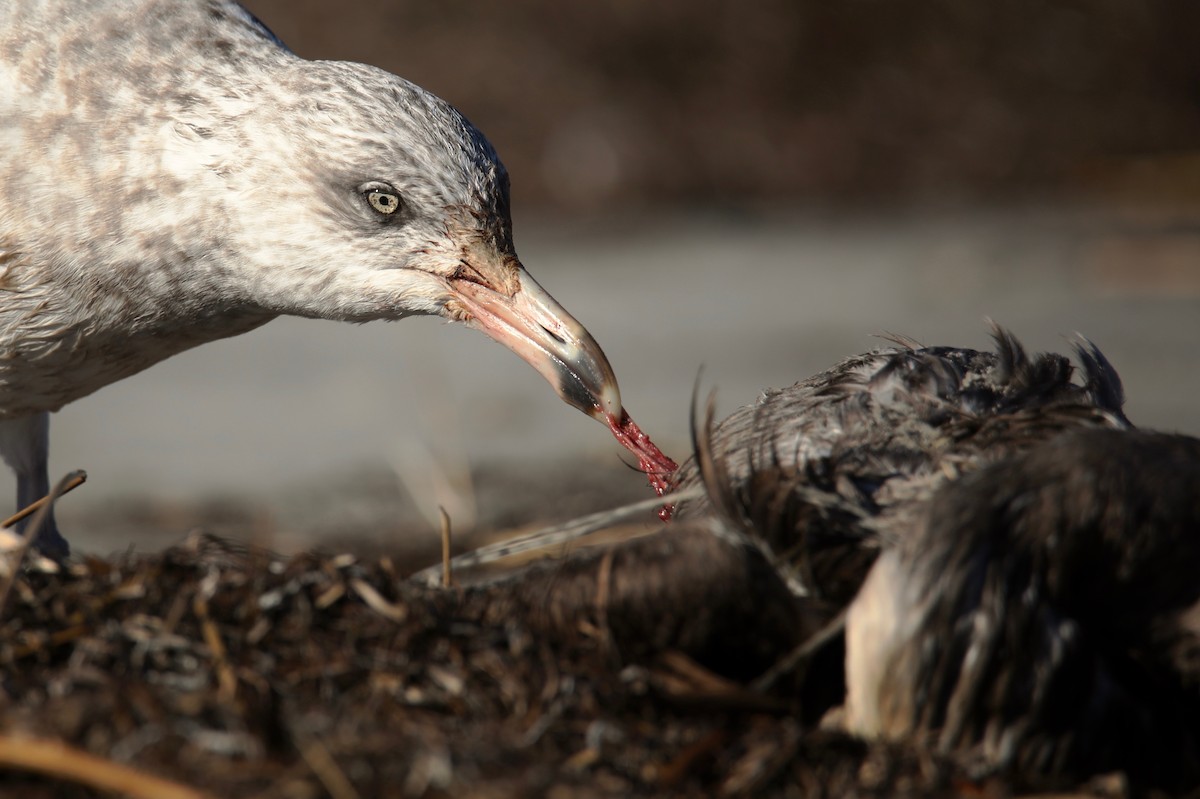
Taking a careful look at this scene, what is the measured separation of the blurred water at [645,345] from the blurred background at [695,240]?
25mm

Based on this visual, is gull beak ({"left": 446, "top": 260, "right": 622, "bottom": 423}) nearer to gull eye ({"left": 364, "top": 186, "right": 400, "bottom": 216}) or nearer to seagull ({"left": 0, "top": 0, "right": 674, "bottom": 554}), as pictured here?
seagull ({"left": 0, "top": 0, "right": 674, "bottom": 554})

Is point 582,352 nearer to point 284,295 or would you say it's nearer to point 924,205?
point 284,295

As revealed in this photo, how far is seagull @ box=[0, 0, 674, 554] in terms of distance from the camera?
309cm

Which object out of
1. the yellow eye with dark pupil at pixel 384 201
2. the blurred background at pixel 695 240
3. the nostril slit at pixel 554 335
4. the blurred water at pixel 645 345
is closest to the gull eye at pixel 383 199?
the yellow eye with dark pupil at pixel 384 201

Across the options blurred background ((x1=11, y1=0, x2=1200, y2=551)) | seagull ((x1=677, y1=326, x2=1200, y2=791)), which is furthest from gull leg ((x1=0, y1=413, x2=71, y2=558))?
seagull ((x1=677, y1=326, x2=1200, y2=791))

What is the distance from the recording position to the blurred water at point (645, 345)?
633 centimetres

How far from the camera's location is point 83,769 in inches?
74.1

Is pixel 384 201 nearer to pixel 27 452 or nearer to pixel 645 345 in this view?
pixel 27 452

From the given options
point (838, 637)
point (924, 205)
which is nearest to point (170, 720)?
point (838, 637)

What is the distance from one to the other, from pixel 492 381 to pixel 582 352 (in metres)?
4.18

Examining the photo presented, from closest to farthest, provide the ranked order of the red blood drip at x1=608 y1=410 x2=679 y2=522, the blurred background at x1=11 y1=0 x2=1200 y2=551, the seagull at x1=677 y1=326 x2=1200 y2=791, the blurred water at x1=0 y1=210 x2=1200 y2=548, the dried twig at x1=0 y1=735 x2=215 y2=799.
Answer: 1. the dried twig at x1=0 y1=735 x2=215 y2=799
2. the seagull at x1=677 y1=326 x2=1200 y2=791
3. the red blood drip at x1=608 y1=410 x2=679 y2=522
4. the blurred background at x1=11 y1=0 x2=1200 y2=551
5. the blurred water at x1=0 y1=210 x2=1200 y2=548

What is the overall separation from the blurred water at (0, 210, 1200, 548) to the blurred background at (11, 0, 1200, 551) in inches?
1.0

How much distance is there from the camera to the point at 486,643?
7.50ft

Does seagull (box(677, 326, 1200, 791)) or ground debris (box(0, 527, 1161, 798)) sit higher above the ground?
seagull (box(677, 326, 1200, 791))
